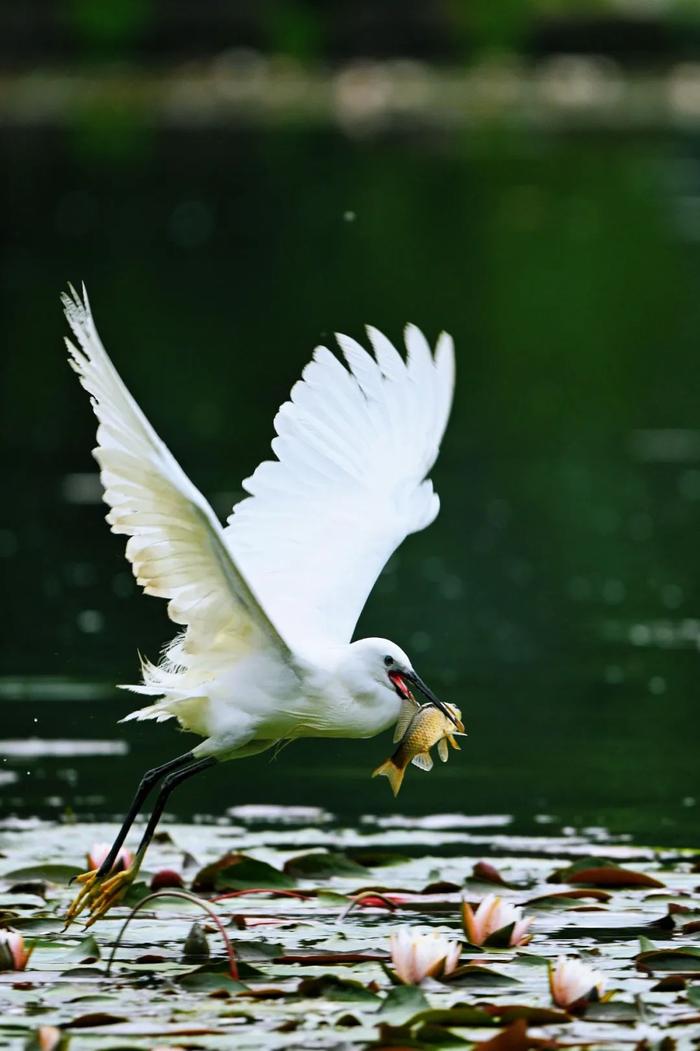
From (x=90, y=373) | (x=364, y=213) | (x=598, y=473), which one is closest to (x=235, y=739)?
(x=90, y=373)

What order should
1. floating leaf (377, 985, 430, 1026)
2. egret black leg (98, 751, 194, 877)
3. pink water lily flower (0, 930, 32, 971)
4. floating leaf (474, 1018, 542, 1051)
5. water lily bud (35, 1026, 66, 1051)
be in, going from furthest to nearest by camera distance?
egret black leg (98, 751, 194, 877), pink water lily flower (0, 930, 32, 971), floating leaf (377, 985, 430, 1026), floating leaf (474, 1018, 542, 1051), water lily bud (35, 1026, 66, 1051)

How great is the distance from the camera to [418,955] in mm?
6211

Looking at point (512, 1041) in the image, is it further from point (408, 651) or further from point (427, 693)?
point (408, 651)

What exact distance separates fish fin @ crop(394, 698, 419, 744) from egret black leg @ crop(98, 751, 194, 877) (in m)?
0.62

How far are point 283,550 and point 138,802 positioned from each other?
46.0 inches

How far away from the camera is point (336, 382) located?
8281 mm

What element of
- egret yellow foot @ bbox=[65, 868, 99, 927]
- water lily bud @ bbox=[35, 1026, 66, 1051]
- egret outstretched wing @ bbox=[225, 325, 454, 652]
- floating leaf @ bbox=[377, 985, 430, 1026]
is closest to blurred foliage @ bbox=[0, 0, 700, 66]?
egret outstretched wing @ bbox=[225, 325, 454, 652]

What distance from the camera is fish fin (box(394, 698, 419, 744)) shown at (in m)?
7.16

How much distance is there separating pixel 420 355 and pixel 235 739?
1.62 metres

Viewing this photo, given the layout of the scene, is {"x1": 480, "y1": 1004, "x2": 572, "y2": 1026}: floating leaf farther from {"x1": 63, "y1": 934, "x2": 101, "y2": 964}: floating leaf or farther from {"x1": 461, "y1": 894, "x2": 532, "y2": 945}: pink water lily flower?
{"x1": 63, "y1": 934, "x2": 101, "y2": 964}: floating leaf

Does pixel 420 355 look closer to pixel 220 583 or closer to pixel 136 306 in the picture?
pixel 220 583

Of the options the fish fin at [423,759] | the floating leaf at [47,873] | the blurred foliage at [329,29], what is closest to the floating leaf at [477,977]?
the fish fin at [423,759]

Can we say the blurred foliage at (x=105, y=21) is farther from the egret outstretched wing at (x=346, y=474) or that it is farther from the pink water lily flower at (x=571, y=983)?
the pink water lily flower at (x=571, y=983)

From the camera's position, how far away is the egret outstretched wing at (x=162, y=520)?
638 cm
